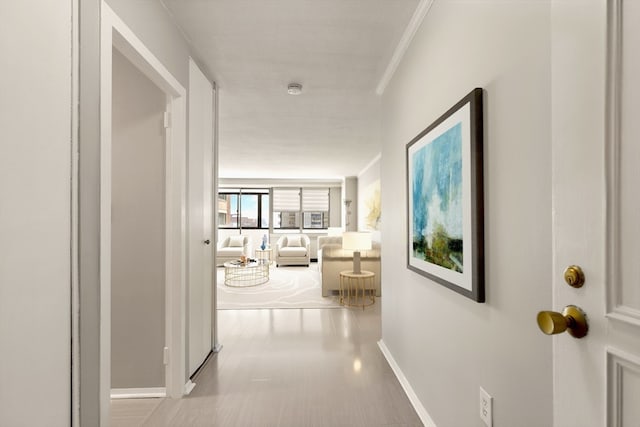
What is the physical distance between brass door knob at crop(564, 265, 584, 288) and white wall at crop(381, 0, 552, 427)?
0.94ft

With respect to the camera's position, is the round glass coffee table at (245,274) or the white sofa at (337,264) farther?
the round glass coffee table at (245,274)

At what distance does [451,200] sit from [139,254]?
6.53ft

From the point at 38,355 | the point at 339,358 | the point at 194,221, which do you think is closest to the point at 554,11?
the point at 38,355

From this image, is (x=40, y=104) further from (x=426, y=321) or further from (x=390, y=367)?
(x=390, y=367)

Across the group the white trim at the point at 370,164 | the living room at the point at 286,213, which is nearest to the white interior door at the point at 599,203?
the white trim at the point at 370,164

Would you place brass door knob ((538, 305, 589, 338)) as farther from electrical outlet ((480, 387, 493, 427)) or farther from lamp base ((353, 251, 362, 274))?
lamp base ((353, 251, 362, 274))

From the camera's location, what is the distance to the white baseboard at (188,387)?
2224 millimetres

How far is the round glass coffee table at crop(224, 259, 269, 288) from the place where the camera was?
232 inches

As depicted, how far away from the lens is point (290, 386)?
2.34m

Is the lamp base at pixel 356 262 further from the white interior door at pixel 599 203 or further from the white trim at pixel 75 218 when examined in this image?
the white interior door at pixel 599 203

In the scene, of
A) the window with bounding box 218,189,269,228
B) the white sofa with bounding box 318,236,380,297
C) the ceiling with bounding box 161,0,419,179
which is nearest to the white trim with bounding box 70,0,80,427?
the ceiling with bounding box 161,0,419,179

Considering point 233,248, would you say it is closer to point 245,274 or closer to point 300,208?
point 245,274

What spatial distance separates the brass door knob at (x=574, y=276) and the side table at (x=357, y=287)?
3872mm

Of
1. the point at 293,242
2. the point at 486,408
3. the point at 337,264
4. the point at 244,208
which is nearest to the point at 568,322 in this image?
the point at 486,408
